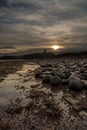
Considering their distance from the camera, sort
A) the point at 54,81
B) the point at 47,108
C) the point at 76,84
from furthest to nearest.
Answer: the point at 54,81 → the point at 76,84 → the point at 47,108

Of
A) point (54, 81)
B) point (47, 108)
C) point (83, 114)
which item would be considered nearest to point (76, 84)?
point (54, 81)

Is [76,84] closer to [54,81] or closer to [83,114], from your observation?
→ [54,81]

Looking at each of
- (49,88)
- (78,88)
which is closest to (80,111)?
(78,88)

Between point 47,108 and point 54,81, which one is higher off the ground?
point 54,81

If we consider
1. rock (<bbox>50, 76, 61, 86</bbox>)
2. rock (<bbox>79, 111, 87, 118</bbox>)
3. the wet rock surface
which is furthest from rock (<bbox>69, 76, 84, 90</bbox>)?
rock (<bbox>79, 111, 87, 118</bbox>)

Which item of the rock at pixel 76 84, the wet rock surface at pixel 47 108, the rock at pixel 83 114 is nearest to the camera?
the wet rock surface at pixel 47 108

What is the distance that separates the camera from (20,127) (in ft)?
14.4

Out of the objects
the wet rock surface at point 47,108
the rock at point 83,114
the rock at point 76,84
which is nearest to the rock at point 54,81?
the wet rock surface at point 47,108

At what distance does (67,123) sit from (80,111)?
0.95m

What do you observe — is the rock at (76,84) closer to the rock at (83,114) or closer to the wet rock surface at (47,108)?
the wet rock surface at (47,108)

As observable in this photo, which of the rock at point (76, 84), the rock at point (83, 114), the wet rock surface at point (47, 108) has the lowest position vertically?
the rock at point (83, 114)

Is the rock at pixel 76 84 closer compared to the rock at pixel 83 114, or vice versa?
the rock at pixel 83 114

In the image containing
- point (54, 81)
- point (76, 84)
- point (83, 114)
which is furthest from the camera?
point (54, 81)

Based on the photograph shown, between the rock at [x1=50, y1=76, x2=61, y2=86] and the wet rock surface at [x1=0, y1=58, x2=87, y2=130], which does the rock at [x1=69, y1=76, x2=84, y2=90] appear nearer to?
the wet rock surface at [x1=0, y1=58, x2=87, y2=130]
